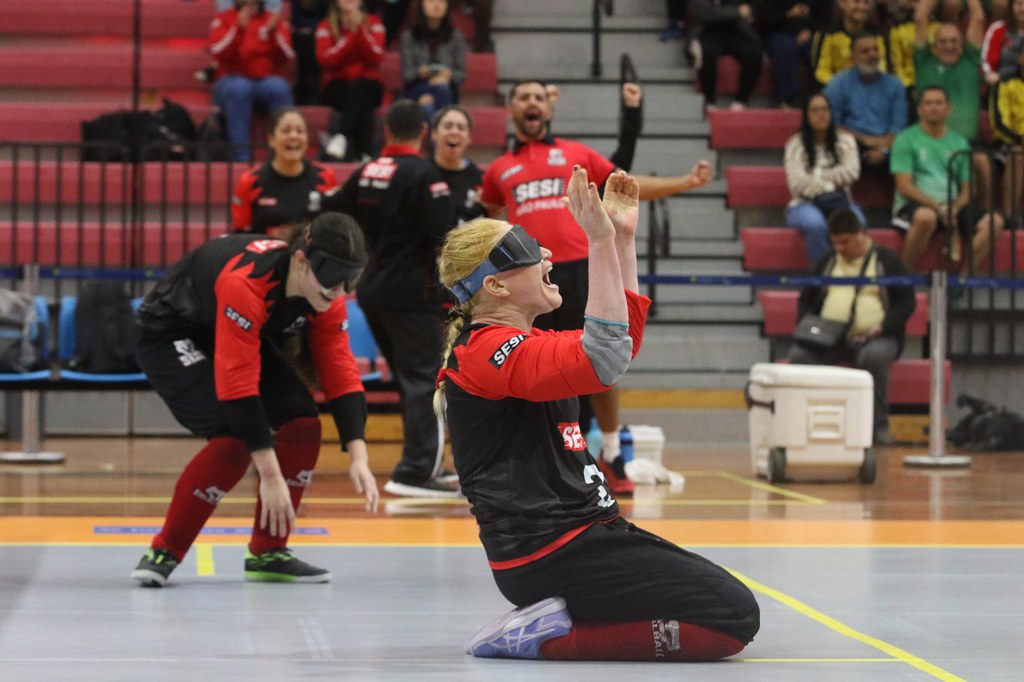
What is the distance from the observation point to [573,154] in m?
8.14

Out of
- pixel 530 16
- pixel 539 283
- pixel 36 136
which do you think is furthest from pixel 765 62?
pixel 539 283

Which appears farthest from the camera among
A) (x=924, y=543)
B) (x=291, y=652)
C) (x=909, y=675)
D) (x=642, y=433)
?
(x=642, y=433)

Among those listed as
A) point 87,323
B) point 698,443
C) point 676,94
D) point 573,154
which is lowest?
point 698,443


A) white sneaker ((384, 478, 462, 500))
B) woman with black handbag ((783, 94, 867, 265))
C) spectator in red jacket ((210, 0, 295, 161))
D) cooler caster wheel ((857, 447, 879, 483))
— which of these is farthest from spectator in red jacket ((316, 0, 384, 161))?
cooler caster wheel ((857, 447, 879, 483))

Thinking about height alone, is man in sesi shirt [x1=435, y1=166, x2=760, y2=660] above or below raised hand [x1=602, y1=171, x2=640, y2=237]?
below

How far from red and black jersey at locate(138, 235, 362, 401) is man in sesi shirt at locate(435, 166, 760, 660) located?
3.60ft

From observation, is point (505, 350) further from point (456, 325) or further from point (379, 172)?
point (379, 172)

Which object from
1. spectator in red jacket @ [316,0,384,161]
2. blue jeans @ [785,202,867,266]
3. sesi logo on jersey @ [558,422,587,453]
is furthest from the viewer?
spectator in red jacket @ [316,0,384,161]

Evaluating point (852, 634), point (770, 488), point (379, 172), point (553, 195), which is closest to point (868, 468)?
point (770, 488)

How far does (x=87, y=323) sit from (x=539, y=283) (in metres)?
6.17

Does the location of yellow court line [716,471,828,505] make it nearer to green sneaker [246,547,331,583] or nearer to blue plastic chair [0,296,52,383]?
green sneaker [246,547,331,583]

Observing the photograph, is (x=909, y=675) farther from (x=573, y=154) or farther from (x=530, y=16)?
(x=530, y=16)

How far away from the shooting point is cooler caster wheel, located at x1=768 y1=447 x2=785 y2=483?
9156 mm

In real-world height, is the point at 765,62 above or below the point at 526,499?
above
